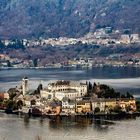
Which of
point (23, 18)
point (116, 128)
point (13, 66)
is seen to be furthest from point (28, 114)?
point (23, 18)

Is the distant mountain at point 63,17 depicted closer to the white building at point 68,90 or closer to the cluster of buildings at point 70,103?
the white building at point 68,90

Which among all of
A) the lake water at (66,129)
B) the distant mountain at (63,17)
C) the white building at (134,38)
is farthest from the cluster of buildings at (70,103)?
the distant mountain at (63,17)

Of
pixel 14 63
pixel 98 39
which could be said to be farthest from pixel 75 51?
pixel 14 63

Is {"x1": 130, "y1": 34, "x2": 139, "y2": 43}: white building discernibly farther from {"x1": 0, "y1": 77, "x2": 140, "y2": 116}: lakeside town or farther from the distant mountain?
{"x1": 0, "y1": 77, "x2": 140, "y2": 116}: lakeside town

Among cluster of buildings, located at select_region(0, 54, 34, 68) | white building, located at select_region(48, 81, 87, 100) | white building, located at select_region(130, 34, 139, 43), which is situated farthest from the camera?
white building, located at select_region(130, 34, 139, 43)

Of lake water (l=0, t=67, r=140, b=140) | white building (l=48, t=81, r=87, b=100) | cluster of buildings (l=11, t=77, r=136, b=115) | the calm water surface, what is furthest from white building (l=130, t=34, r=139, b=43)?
the calm water surface

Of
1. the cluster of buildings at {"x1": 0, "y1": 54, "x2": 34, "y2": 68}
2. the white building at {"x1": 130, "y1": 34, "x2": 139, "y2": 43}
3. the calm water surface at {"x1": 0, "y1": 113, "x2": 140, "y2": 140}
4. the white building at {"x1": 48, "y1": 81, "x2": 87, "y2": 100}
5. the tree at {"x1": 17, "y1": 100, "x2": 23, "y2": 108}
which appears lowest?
the calm water surface at {"x1": 0, "y1": 113, "x2": 140, "y2": 140}
